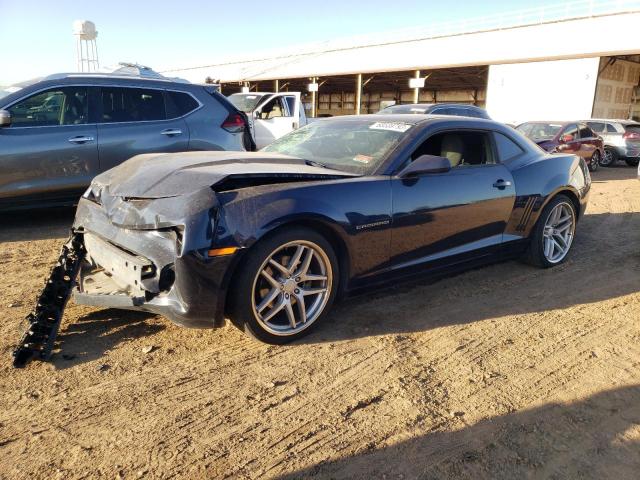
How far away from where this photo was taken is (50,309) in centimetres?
306

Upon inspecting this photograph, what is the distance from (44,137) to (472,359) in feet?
16.0

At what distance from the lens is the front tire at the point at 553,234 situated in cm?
472

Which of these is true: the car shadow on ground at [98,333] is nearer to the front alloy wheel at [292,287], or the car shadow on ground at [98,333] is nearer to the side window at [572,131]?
the front alloy wheel at [292,287]

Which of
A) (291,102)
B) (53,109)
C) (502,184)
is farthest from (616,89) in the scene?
(53,109)

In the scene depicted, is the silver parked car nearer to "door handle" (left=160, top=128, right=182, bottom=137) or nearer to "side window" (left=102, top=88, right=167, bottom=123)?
"door handle" (left=160, top=128, right=182, bottom=137)

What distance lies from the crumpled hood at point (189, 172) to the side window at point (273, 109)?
8878 millimetres

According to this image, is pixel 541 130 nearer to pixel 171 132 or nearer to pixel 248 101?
pixel 248 101

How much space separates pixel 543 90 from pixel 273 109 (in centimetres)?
1484

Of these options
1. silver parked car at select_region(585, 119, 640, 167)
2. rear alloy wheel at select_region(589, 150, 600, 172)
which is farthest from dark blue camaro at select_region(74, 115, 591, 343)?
silver parked car at select_region(585, 119, 640, 167)

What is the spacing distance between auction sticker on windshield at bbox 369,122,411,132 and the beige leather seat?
18.6 inches

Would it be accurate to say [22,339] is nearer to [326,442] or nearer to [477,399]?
[326,442]

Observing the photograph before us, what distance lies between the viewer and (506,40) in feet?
78.3

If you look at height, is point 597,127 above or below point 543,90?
below

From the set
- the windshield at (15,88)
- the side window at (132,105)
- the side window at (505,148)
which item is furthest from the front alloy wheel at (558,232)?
the windshield at (15,88)
